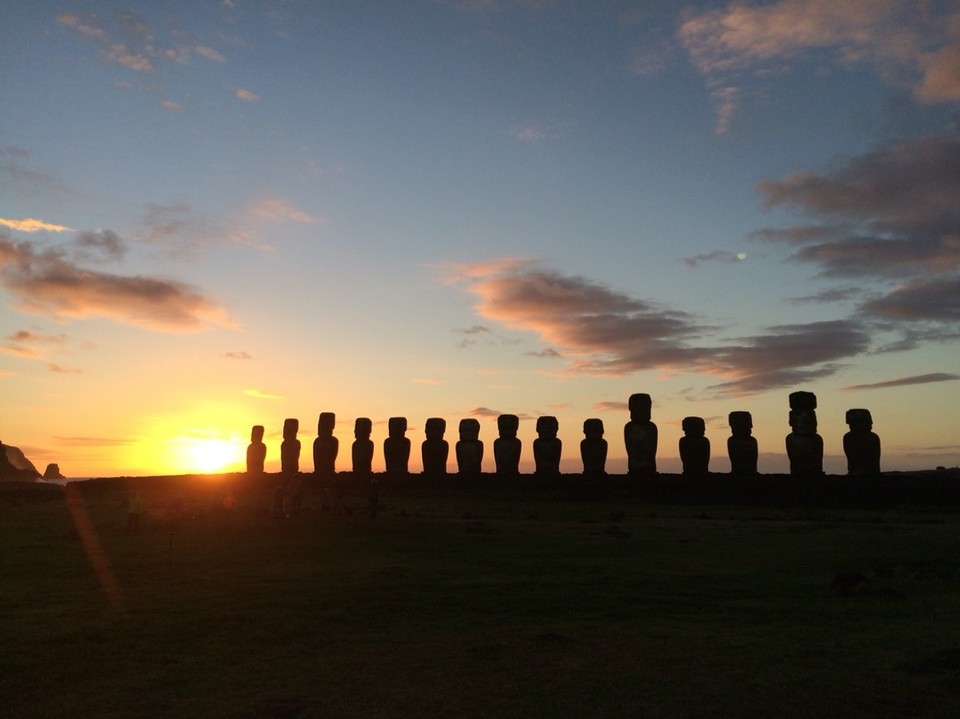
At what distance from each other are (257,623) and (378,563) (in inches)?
185

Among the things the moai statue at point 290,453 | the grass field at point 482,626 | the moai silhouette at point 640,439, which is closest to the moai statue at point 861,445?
the moai silhouette at point 640,439

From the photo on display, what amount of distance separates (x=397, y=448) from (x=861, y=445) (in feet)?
65.8

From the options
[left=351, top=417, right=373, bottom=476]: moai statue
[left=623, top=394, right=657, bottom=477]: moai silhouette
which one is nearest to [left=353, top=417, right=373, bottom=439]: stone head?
[left=351, top=417, right=373, bottom=476]: moai statue

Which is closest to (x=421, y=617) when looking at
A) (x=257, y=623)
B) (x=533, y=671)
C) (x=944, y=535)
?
(x=257, y=623)

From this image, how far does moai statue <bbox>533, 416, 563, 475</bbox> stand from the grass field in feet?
62.4

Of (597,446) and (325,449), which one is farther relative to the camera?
(325,449)

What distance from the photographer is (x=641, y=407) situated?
3494cm

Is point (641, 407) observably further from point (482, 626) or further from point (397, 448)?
point (482, 626)

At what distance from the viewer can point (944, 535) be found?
1772cm

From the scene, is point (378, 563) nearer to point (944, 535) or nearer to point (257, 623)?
point (257, 623)

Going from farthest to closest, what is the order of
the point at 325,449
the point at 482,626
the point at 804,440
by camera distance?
the point at 325,449 < the point at 804,440 < the point at 482,626

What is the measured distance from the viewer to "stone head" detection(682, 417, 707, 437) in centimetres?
3341

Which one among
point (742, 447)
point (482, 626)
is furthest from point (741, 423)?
point (482, 626)

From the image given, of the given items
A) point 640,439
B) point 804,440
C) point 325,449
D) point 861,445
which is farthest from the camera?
point 325,449
